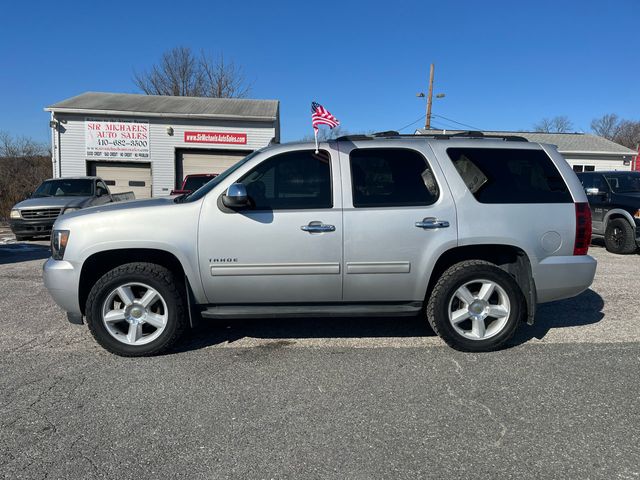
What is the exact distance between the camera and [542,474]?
2400mm

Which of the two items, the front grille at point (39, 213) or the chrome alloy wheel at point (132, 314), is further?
the front grille at point (39, 213)

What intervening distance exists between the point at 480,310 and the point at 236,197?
2334 millimetres

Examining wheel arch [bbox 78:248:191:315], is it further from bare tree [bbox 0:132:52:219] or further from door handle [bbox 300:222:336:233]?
bare tree [bbox 0:132:52:219]

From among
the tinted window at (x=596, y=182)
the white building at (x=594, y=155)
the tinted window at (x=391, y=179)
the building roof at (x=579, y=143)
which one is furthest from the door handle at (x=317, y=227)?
the white building at (x=594, y=155)

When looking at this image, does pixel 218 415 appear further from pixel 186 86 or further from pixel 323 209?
pixel 186 86

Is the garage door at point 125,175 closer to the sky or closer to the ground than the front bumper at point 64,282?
closer to the sky

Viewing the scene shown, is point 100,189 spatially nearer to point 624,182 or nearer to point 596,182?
point 596,182

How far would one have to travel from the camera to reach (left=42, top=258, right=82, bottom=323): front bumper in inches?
150

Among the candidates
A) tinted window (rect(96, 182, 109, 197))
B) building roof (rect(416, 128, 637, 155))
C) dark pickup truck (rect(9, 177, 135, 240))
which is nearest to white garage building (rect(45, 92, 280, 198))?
tinted window (rect(96, 182, 109, 197))

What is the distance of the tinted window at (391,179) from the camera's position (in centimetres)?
396

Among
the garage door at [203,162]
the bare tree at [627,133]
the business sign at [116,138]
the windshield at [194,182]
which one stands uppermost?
the bare tree at [627,133]

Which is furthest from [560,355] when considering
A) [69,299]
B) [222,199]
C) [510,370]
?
[69,299]

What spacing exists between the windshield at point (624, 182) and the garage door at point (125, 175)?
1651 centimetres

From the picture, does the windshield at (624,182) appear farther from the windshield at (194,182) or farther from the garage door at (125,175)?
the garage door at (125,175)
